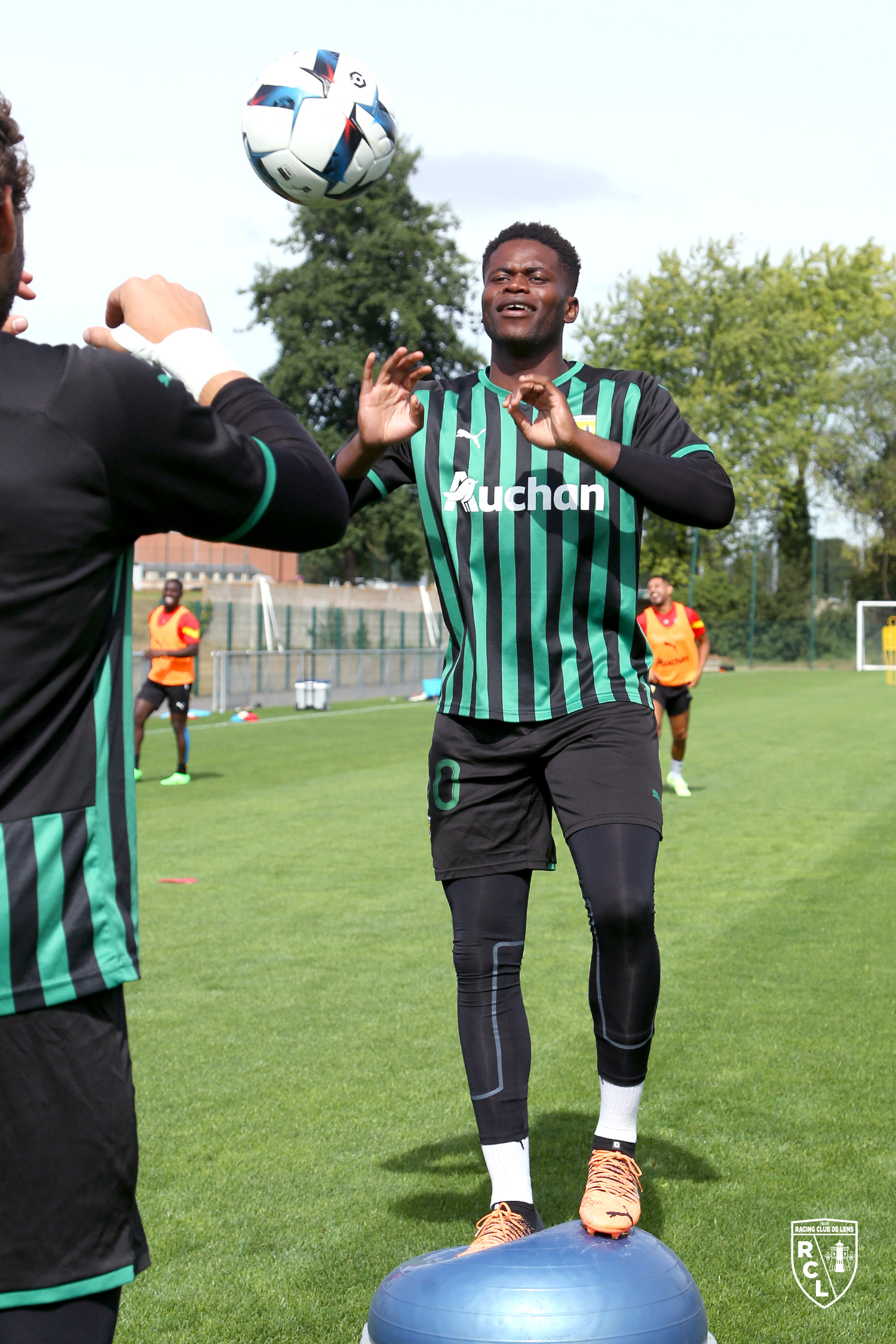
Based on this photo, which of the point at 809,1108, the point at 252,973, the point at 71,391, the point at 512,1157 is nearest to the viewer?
the point at 71,391

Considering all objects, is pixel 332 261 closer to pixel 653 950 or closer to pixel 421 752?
pixel 421 752

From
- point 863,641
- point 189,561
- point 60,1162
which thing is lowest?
point 863,641

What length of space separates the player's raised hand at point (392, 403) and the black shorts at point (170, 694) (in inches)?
500

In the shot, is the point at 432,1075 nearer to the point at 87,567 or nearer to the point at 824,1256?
the point at 824,1256

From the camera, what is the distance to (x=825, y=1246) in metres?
3.63

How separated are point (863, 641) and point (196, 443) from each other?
53.8m

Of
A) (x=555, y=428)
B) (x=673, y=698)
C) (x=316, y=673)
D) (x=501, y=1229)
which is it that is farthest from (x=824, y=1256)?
(x=316, y=673)

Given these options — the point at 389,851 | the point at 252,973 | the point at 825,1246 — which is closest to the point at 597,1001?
the point at 825,1246

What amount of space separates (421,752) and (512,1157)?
1640 cm

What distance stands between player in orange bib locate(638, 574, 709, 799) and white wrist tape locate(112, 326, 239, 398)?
12458 mm

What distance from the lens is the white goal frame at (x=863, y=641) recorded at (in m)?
52.2

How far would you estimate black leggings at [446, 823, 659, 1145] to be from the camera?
3236 millimetres

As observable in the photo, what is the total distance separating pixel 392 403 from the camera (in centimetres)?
316

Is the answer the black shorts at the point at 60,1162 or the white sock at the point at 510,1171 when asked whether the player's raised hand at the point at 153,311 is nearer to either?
the black shorts at the point at 60,1162
